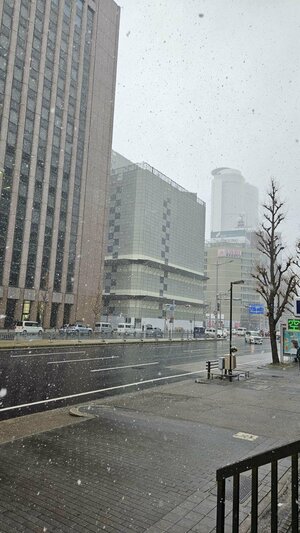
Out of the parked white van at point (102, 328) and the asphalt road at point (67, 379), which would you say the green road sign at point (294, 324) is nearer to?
the asphalt road at point (67, 379)

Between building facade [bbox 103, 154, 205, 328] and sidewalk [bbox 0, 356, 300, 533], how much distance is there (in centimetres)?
7376

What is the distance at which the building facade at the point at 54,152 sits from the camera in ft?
180

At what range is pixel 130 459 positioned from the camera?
6.29m

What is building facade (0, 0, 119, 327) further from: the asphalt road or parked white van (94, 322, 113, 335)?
the asphalt road

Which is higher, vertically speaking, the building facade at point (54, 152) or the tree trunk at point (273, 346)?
the building facade at point (54, 152)

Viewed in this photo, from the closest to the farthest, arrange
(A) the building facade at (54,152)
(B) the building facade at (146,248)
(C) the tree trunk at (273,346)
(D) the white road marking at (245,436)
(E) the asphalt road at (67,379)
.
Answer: (D) the white road marking at (245,436), (E) the asphalt road at (67,379), (C) the tree trunk at (273,346), (A) the building facade at (54,152), (B) the building facade at (146,248)

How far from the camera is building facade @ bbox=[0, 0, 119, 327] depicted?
55.0 metres

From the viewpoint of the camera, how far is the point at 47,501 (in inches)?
187

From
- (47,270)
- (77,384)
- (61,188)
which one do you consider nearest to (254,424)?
(77,384)

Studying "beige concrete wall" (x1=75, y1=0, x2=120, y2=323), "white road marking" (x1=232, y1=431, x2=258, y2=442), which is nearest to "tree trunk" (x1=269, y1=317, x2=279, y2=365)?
"white road marking" (x1=232, y1=431, x2=258, y2=442)

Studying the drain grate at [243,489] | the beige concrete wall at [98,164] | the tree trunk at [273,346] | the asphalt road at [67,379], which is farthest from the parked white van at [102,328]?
the drain grate at [243,489]

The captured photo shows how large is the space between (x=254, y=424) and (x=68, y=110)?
2541 inches

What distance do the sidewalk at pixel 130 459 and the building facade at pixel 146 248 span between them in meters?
73.8

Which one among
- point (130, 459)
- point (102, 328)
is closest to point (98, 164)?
point (102, 328)
